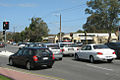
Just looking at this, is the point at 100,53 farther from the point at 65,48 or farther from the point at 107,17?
the point at 107,17

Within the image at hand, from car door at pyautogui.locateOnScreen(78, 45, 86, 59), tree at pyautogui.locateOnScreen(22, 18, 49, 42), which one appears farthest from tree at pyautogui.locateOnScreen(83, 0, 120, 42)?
tree at pyautogui.locateOnScreen(22, 18, 49, 42)

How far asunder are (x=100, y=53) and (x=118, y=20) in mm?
23445

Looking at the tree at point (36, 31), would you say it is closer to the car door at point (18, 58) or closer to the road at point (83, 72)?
the car door at point (18, 58)

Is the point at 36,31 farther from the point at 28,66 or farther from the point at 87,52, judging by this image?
the point at 28,66

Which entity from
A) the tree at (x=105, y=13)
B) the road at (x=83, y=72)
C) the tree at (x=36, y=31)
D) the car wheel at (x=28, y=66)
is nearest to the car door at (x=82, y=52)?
the road at (x=83, y=72)

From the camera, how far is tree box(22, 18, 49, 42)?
66.1 meters

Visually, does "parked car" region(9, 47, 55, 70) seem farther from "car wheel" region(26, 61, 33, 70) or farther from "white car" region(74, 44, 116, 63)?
"white car" region(74, 44, 116, 63)

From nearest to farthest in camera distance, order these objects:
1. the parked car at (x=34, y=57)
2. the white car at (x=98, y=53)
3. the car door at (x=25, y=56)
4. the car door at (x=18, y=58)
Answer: the parked car at (x=34, y=57) → the car door at (x=25, y=56) → the car door at (x=18, y=58) → the white car at (x=98, y=53)

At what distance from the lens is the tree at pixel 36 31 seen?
66125 millimetres

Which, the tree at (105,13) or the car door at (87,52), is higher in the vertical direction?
the tree at (105,13)

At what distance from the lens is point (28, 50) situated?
1277 centimetres

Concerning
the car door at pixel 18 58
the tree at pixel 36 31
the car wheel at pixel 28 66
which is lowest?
the car wheel at pixel 28 66

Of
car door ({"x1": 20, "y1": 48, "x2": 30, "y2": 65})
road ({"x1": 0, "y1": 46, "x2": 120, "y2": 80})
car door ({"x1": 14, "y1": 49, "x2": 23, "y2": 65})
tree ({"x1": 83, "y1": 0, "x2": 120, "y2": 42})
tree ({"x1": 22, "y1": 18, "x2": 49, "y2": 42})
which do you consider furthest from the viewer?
tree ({"x1": 22, "y1": 18, "x2": 49, "y2": 42})

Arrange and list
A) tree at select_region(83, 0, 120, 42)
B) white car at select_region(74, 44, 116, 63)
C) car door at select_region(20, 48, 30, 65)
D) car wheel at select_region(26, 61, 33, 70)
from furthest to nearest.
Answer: tree at select_region(83, 0, 120, 42)
white car at select_region(74, 44, 116, 63)
car door at select_region(20, 48, 30, 65)
car wheel at select_region(26, 61, 33, 70)
